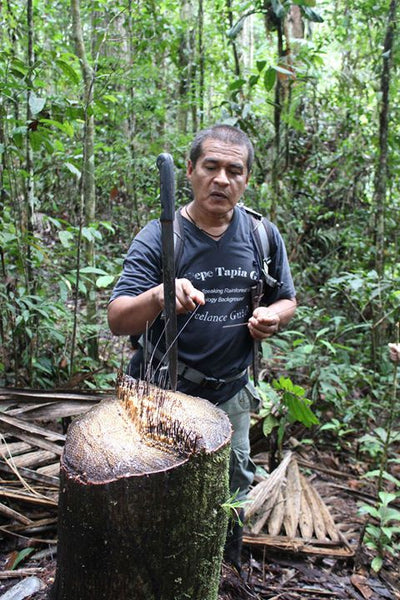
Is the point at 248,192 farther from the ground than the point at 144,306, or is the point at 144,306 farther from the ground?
the point at 248,192

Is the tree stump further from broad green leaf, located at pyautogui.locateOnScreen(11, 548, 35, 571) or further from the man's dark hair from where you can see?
the man's dark hair

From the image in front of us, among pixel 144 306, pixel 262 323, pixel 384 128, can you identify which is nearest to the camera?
pixel 144 306

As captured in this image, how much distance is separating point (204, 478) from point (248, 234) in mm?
1560

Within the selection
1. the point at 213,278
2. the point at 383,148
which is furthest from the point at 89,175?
the point at 383,148

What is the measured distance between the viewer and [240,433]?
2877 mm

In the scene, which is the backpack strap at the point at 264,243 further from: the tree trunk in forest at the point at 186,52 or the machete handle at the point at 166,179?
the tree trunk in forest at the point at 186,52

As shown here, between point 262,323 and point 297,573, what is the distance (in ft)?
5.16

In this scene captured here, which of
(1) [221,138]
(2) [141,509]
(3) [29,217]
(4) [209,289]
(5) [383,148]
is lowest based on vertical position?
(2) [141,509]

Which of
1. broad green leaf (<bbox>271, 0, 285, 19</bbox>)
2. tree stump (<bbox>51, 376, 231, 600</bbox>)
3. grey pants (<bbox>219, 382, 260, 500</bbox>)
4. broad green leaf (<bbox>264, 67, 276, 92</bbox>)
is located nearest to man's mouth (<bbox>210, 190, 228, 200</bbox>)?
→ grey pants (<bbox>219, 382, 260, 500</bbox>)

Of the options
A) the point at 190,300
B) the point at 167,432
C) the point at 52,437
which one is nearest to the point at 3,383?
the point at 52,437

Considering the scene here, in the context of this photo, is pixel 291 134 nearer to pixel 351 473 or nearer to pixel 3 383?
pixel 351 473

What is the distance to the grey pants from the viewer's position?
9.28 feet

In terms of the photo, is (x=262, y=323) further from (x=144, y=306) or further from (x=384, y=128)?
(x=384, y=128)

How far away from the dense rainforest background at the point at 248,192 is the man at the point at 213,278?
99cm
